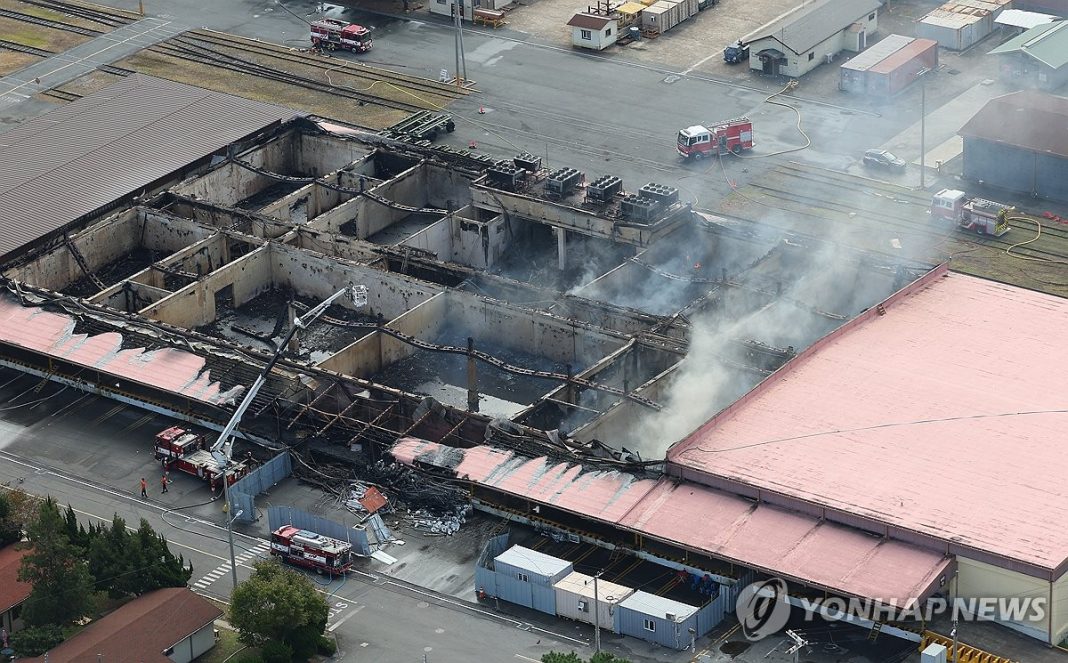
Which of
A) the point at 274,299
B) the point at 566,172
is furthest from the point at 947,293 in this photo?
the point at 274,299

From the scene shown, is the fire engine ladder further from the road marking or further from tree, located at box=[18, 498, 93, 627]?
the road marking

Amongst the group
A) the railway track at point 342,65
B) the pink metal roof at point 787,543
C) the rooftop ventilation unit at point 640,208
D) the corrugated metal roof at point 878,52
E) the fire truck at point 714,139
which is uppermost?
the rooftop ventilation unit at point 640,208

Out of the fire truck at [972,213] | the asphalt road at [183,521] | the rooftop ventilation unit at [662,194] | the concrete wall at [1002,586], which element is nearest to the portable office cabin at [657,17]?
the fire truck at [972,213]

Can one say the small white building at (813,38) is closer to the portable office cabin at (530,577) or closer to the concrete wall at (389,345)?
the concrete wall at (389,345)

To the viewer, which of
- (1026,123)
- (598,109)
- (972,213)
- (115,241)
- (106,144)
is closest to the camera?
(972,213)

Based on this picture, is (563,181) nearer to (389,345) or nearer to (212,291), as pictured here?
(389,345)

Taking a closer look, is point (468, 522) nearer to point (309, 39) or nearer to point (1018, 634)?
point (1018, 634)

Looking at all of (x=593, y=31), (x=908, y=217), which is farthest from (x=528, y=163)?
(x=593, y=31)
